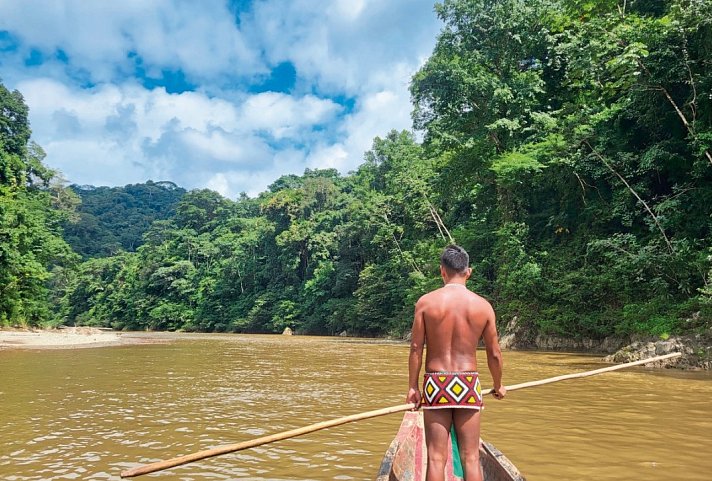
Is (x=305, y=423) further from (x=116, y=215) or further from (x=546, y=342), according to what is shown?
(x=116, y=215)

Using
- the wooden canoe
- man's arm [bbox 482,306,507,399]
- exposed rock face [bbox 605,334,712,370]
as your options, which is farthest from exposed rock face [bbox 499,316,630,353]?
man's arm [bbox 482,306,507,399]

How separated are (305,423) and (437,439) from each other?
3.41 meters

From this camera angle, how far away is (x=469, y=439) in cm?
298

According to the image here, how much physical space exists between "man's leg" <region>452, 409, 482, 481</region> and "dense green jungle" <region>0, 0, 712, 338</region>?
10808mm

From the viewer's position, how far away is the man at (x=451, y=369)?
296 cm

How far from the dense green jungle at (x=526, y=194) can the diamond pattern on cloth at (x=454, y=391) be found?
10.8m

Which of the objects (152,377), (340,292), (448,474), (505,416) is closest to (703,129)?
(505,416)

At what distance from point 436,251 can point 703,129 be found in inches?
658

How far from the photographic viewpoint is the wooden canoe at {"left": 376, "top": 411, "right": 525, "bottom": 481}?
3.09 meters

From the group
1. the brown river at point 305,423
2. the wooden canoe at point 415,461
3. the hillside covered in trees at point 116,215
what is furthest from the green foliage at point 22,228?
the hillside covered in trees at point 116,215

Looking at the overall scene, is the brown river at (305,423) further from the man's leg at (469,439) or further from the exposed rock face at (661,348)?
the man's leg at (469,439)

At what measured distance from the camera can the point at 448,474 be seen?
11.6 ft

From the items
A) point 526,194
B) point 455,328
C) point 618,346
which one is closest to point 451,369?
point 455,328

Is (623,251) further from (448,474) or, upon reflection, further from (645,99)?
(448,474)
